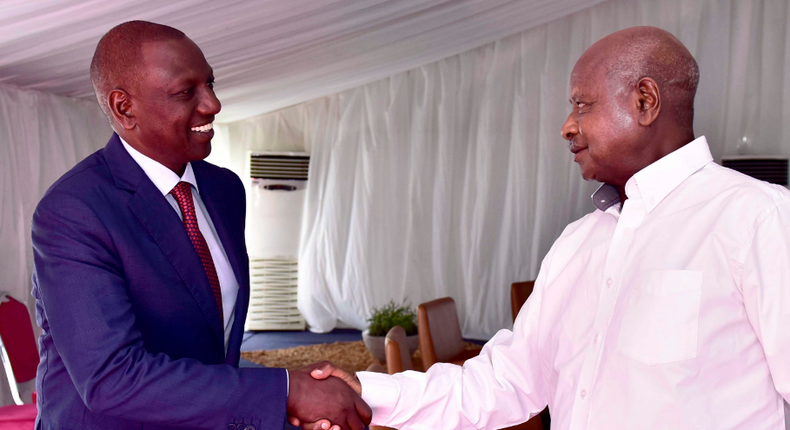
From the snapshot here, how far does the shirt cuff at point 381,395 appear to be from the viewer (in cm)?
163

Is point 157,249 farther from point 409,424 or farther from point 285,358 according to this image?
point 285,358

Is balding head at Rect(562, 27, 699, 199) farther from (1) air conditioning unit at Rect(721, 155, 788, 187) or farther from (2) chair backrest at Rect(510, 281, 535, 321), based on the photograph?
(1) air conditioning unit at Rect(721, 155, 788, 187)

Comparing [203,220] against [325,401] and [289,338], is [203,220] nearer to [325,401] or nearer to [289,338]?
[325,401]

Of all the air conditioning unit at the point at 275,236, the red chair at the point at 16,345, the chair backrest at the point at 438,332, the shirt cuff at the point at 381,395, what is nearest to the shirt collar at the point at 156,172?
the shirt cuff at the point at 381,395

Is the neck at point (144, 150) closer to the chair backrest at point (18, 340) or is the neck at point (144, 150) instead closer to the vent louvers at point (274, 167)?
the chair backrest at point (18, 340)

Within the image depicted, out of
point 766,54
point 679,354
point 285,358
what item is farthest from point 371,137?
point 679,354

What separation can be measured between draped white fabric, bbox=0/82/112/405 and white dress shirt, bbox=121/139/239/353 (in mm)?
3117

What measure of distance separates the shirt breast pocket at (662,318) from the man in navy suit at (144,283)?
0.73 meters

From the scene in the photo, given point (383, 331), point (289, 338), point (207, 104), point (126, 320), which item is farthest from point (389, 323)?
point (126, 320)

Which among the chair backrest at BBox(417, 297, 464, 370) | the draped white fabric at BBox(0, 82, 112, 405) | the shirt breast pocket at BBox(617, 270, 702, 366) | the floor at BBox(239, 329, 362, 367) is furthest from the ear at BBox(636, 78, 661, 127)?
the floor at BBox(239, 329, 362, 367)

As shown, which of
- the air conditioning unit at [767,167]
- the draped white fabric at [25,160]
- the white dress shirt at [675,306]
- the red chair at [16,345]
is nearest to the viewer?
the white dress shirt at [675,306]

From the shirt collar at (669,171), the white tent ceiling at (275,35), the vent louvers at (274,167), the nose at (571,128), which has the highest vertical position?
the white tent ceiling at (275,35)

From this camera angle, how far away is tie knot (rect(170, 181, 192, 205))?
1484 millimetres

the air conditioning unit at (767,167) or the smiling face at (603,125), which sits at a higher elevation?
the smiling face at (603,125)
